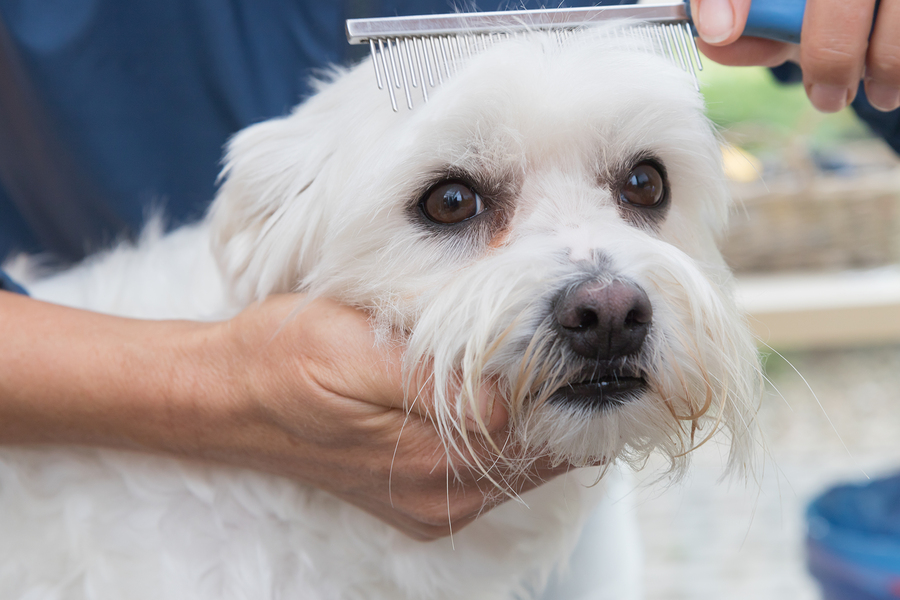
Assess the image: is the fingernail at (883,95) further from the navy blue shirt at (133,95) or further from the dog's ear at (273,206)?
the dog's ear at (273,206)

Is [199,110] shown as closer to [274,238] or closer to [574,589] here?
[274,238]

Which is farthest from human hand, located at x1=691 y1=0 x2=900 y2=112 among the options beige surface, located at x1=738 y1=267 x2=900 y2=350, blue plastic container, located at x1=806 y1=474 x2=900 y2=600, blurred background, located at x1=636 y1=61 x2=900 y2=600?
beige surface, located at x1=738 y1=267 x2=900 y2=350

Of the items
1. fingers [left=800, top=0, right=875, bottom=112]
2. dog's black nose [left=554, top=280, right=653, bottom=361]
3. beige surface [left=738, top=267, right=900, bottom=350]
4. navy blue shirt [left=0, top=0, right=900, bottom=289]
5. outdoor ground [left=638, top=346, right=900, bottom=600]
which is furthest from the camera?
beige surface [left=738, top=267, right=900, bottom=350]

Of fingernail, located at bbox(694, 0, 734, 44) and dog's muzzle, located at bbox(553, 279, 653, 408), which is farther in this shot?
fingernail, located at bbox(694, 0, 734, 44)

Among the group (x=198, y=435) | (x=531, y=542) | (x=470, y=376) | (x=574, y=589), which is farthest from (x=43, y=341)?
(x=574, y=589)

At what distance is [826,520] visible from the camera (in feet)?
6.72

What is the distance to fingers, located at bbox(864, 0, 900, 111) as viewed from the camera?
33.8 inches

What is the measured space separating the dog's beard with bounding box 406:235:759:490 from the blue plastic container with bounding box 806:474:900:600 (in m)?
1.38

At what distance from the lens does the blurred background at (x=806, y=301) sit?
286 centimetres

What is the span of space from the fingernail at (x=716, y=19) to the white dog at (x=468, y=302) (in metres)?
0.07

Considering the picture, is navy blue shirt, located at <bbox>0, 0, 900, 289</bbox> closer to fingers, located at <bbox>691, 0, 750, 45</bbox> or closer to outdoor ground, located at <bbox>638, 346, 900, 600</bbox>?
fingers, located at <bbox>691, 0, 750, 45</bbox>

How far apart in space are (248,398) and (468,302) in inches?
13.3

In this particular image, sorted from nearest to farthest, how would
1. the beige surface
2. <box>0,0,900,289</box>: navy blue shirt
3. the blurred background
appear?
<box>0,0,900,289</box>: navy blue shirt → the blurred background → the beige surface

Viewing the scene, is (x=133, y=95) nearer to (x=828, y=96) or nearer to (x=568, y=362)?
(x=568, y=362)
